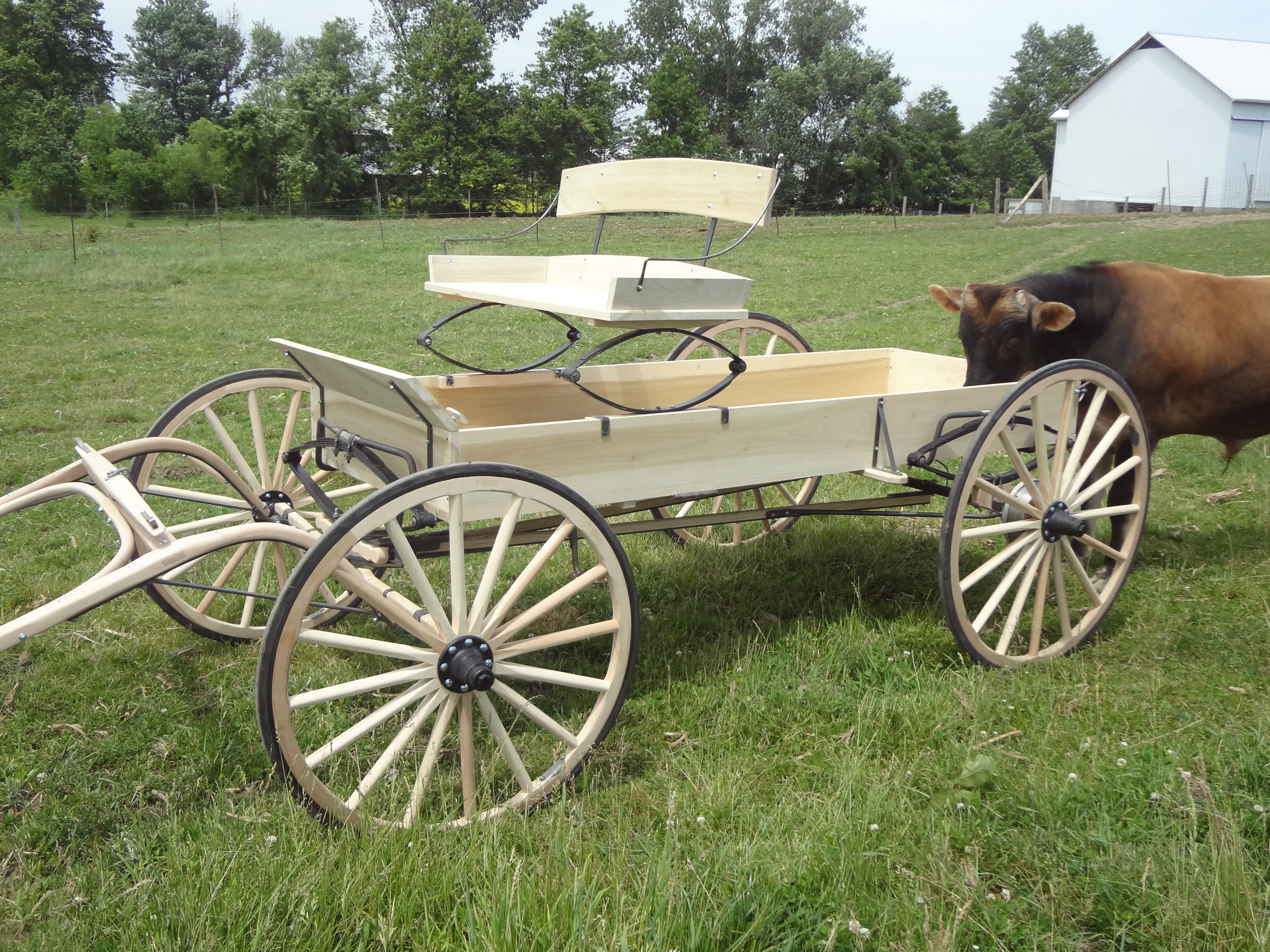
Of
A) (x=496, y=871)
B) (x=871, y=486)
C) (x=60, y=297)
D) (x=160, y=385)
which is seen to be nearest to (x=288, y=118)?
(x=60, y=297)

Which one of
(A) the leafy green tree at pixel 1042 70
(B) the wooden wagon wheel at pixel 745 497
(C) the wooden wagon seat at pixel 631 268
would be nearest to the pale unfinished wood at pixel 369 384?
(C) the wooden wagon seat at pixel 631 268

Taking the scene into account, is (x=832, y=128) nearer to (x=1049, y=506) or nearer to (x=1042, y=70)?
(x=1042, y=70)

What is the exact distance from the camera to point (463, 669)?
97.6 inches

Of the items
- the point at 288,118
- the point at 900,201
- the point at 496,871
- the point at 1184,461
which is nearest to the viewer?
the point at 496,871

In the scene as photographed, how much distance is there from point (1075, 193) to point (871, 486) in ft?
156

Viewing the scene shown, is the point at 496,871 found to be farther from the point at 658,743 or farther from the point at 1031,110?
the point at 1031,110

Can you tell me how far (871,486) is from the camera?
592cm

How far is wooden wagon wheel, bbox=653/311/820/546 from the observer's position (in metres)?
4.75

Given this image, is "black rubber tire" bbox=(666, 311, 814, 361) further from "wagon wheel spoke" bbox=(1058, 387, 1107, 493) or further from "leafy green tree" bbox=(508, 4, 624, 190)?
"leafy green tree" bbox=(508, 4, 624, 190)

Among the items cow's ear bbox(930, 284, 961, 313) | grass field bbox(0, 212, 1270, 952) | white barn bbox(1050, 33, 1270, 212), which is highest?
white barn bbox(1050, 33, 1270, 212)

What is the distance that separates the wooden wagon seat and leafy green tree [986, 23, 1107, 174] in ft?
252

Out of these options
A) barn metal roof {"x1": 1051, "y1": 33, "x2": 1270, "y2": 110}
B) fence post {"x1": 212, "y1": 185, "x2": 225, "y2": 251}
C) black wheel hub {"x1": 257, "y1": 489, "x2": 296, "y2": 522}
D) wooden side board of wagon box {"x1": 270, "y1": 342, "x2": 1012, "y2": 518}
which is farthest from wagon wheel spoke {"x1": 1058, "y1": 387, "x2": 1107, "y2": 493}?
barn metal roof {"x1": 1051, "y1": 33, "x2": 1270, "y2": 110}

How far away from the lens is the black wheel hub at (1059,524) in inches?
137

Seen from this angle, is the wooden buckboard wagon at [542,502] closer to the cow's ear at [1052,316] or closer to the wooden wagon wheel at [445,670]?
the wooden wagon wheel at [445,670]
